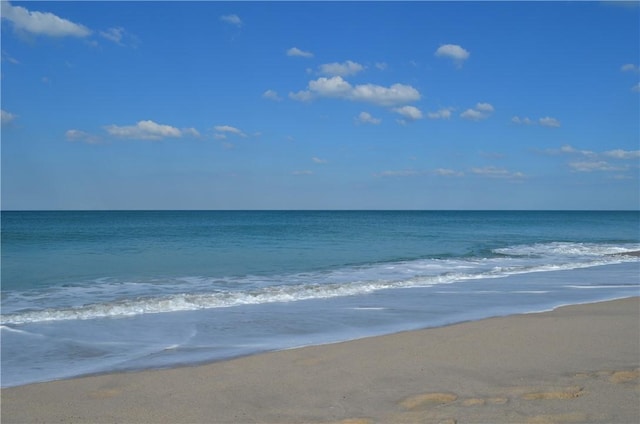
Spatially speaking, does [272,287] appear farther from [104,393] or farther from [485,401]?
[485,401]

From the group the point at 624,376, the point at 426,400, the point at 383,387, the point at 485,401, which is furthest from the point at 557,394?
the point at 383,387

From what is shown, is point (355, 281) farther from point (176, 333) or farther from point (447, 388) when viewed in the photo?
point (447, 388)

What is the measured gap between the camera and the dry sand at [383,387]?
5.60 meters

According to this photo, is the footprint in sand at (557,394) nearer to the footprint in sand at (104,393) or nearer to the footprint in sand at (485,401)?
the footprint in sand at (485,401)

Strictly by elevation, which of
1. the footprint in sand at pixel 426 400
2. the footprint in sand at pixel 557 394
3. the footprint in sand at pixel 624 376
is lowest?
the footprint in sand at pixel 426 400

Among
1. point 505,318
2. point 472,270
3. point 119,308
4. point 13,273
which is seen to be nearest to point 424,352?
point 505,318

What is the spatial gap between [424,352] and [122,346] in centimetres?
467

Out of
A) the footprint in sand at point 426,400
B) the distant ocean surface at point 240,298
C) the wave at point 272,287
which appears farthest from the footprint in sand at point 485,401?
the wave at point 272,287

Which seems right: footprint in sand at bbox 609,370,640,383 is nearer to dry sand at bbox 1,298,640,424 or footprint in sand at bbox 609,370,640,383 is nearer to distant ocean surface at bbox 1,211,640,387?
dry sand at bbox 1,298,640,424

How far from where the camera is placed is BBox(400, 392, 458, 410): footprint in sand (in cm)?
579

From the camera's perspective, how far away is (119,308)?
40.3ft

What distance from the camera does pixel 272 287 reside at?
15844 mm

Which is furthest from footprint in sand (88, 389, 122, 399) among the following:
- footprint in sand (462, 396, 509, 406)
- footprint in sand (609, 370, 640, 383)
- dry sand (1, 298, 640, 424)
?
A: footprint in sand (609, 370, 640, 383)

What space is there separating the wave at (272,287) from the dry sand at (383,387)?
5200 millimetres
